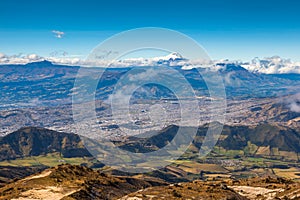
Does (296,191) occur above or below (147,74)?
below

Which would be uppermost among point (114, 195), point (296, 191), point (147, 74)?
point (147, 74)

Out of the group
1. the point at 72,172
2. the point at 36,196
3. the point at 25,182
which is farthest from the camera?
the point at 72,172

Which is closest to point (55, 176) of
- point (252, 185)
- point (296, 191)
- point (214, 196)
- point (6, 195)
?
point (6, 195)

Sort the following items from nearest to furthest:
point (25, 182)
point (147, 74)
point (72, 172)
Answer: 1. point (147, 74)
2. point (25, 182)
3. point (72, 172)

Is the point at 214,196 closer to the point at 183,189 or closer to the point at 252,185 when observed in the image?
the point at 183,189

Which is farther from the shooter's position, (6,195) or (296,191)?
(6,195)

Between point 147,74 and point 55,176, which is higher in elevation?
point 147,74

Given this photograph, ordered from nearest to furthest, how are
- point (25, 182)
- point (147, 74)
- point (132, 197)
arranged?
point (132, 197) < point (147, 74) < point (25, 182)

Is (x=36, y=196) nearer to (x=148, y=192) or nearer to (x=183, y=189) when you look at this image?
(x=148, y=192)

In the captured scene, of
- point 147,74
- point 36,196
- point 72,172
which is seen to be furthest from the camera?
point 72,172

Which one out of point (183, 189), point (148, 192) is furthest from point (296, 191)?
point (148, 192)
